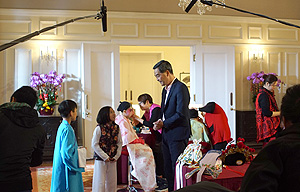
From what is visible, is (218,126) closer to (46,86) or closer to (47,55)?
(46,86)

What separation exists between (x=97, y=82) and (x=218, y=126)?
3966 mm

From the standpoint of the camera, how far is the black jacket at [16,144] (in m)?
2.25

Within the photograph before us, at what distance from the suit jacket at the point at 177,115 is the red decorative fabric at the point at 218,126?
28.3 inches

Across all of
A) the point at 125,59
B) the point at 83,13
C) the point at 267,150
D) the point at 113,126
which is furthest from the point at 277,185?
the point at 125,59

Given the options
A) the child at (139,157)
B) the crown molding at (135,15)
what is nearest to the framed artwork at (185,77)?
the crown molding at (135,15)

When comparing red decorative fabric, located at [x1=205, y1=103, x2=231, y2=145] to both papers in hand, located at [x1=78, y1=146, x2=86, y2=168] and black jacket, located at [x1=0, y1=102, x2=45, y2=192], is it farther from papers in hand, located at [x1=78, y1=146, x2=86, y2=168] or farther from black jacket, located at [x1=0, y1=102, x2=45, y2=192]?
black jacket, located at [x1=0, y1=102, x2=45, y2=192]

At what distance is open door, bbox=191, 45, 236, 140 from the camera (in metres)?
7.93

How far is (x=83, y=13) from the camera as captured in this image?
760cm

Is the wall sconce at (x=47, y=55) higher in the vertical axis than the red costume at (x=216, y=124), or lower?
higher

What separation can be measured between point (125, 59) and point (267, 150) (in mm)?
9207

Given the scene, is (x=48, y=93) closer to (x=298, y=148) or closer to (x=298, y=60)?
(x=298, y=60)

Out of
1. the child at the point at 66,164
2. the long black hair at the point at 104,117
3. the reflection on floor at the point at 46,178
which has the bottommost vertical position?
the reflection on floor at the point at 46,178

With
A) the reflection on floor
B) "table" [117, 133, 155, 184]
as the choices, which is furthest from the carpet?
"table" [117, 133, 155, 184]

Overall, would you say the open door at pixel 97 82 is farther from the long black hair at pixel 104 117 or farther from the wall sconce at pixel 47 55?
the long black hair at pixel 104 117
